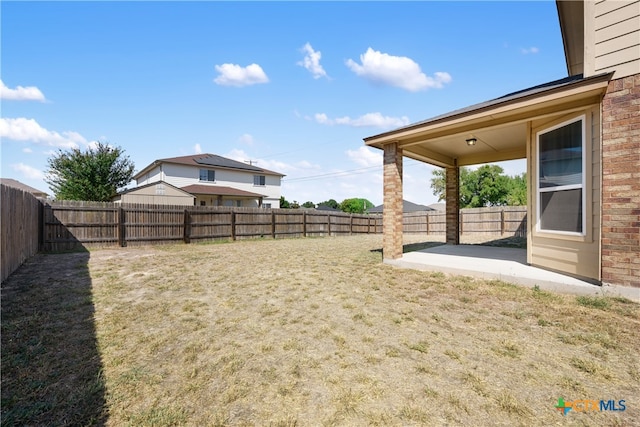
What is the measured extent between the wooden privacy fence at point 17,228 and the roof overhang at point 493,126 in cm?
773

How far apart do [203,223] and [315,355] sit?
36.8 feet

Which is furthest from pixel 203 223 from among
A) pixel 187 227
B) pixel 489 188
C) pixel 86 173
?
pixel 489 188

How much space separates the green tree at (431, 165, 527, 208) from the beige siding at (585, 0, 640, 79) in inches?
1353

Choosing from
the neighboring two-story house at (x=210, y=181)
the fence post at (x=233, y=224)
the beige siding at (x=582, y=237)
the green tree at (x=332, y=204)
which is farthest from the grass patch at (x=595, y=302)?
the green tree at (x=332, y=204)

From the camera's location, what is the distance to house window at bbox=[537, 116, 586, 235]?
461 centimetres

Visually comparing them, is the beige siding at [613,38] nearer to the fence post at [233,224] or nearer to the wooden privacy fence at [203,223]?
the fence post at [233,224]

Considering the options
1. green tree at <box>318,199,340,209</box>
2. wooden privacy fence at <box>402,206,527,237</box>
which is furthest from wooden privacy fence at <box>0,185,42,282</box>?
green tree at <box>318,199,340,209</box>

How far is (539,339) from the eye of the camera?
9.44ft

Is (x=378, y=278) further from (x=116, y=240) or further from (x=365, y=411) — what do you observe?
(x=116, y=240)

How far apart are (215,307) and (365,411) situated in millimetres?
2888

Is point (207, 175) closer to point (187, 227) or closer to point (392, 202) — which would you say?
point (187, 227)

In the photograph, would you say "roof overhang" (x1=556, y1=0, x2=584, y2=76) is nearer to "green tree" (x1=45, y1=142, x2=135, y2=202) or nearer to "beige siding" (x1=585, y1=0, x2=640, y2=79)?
"beige siding" (x1=585, y1=0, x2=640, y2=79)

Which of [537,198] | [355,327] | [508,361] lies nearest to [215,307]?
[355,327]

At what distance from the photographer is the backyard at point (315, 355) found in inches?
74.4
